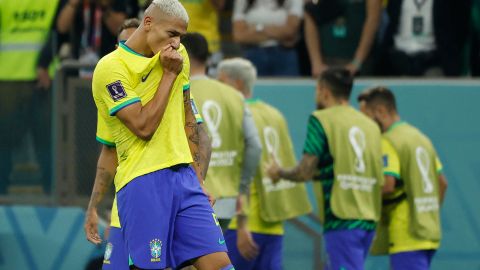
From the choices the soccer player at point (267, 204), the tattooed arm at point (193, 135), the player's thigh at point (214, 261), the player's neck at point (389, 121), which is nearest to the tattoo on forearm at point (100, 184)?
the tattooed arm at point (193, 135)

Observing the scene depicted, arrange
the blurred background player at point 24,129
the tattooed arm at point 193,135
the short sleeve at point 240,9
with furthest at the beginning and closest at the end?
the short sleeve at point 240,9, the blurred background player at point 24,129, the tattooed arm at point 193,135

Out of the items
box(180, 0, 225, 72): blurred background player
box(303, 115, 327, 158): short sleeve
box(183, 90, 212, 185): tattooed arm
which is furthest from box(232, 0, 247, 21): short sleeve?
box(183, 90, 212, 185): tattooed arm

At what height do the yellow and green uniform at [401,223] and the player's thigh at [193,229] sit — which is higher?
the player's thigh at [193,229]

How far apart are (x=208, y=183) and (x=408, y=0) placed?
12.9 ft

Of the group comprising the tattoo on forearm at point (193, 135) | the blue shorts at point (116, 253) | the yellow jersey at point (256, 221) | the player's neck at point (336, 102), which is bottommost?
the yellow jersey at point (256, 221)

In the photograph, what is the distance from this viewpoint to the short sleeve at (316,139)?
425 inches

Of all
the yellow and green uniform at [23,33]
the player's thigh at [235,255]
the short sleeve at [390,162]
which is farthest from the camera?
the yellow and green uniform at [23,33]

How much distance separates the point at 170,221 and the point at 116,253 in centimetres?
59

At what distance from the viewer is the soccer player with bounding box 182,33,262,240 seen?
9.99 metres

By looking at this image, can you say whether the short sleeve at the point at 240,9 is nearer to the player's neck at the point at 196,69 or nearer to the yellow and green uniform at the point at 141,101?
the player's neck at the point at 196,69

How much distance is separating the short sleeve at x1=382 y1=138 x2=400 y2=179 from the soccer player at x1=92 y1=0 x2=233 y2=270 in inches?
167

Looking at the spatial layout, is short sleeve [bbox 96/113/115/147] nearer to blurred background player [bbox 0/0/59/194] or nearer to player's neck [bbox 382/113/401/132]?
blurred background player [bbox 0/0/59/194]

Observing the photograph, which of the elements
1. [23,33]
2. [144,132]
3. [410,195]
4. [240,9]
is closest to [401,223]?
[410,195]

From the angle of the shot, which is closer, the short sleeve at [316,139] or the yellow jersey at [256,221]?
the short sleeve at [316,139]
